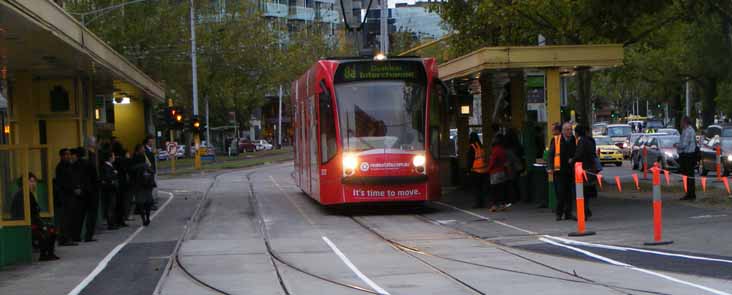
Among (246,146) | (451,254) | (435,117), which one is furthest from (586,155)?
(246,146)

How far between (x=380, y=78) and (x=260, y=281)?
9.53 m

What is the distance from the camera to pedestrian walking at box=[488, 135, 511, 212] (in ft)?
67.9

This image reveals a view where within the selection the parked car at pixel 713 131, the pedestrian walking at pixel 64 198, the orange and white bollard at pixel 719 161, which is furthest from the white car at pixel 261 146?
the pedestrian walking at pixel 64 198

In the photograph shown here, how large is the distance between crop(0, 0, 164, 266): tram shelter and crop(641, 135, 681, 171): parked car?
1786cm

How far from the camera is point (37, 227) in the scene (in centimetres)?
1523

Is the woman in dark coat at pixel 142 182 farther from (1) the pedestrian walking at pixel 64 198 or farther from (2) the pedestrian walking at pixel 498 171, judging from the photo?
(2) the pedestrian walking at pixel 498 171

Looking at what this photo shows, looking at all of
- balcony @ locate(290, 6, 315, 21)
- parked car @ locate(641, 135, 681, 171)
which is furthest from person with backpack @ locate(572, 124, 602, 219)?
balcony @ locate(290, 6, 315, 21)

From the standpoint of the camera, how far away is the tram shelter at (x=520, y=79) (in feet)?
66.4

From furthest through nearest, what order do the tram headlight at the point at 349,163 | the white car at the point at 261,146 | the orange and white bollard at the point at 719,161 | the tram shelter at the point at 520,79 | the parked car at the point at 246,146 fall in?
the white car at the point at 261,146 → the parked car at the point at 246,146 → the orange and white bollard at the point at 719,161 → the tram headlight at the point at 349,163 → the tram shelter at the point at 520,79

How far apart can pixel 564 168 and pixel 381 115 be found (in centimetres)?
431

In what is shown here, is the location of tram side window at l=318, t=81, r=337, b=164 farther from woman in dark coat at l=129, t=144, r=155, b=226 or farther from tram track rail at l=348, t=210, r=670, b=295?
woman in dark coat at l=129, t=144, r=155, b=226

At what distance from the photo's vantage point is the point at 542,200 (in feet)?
70.6

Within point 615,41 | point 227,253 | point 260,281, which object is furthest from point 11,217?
point 615,41

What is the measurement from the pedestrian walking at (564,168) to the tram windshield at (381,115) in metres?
3.36
